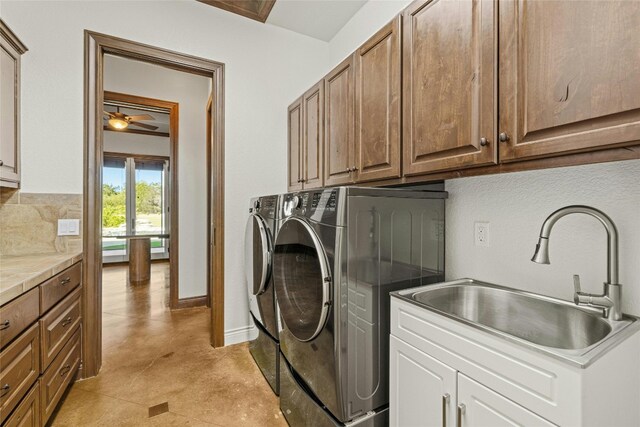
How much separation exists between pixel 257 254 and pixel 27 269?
116 cm

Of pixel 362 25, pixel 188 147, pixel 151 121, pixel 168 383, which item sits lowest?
pixel 168 383

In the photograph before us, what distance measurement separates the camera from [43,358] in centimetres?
137

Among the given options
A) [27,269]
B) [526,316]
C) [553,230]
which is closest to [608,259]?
[553,230]

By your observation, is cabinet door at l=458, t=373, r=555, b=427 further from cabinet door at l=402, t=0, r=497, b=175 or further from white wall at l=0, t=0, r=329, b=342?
white wall at l=0, t=0, r=329, b=342

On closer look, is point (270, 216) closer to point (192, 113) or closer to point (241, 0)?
point (241, 0)

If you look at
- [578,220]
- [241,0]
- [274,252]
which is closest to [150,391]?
[274,252]

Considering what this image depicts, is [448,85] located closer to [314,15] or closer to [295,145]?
[295,145]

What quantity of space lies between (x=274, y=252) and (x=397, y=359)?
2.96ft

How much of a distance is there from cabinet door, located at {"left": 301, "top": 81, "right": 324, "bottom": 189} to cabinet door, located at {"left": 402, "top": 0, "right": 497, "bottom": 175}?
2.74 ft

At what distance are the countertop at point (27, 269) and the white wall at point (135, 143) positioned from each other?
4647 mm

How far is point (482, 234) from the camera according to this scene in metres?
1.44

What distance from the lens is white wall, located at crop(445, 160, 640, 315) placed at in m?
1.01

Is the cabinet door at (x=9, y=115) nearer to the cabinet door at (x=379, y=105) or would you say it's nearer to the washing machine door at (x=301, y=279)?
the washing machine door at (x=301, y=279)

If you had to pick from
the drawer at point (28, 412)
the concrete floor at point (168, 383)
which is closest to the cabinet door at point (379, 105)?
the concrete floor at point (168, 383)
